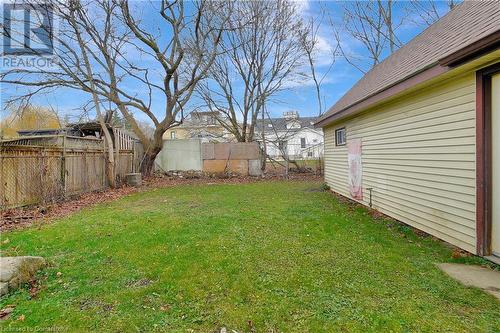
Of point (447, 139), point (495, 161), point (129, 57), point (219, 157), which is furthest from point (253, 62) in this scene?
point (495, 161)

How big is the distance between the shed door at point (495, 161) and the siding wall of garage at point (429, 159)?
9.1 inches

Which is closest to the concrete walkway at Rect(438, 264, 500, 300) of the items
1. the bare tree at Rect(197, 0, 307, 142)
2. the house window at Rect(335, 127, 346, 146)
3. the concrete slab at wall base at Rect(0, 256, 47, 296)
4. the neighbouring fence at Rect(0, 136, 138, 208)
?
the concrete slab at wall base at Rect(0, 256, 47, 296)

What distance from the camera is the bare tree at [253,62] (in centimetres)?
1597

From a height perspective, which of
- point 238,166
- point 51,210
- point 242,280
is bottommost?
point 242,280

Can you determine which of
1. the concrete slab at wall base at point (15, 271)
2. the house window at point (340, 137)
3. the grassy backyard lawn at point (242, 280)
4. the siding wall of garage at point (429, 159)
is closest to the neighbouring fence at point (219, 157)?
the house window at point (340, 137)

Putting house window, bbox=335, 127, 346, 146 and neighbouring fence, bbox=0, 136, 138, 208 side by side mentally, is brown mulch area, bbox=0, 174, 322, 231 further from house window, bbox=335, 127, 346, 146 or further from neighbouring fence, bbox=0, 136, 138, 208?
house window, bbox=335, 127, 346, 146

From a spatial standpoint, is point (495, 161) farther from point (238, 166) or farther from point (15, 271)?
point (238, 166)

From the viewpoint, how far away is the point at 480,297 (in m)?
2.51

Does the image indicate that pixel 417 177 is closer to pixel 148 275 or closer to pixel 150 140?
pixel 148 275

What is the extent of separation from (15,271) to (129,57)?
11.1 m

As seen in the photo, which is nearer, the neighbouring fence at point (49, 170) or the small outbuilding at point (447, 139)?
the small outbuilding at point (447, 139)

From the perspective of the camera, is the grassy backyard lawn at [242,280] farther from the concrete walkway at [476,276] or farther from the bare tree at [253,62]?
the bare tree at [253,62]

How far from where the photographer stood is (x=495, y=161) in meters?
3.32

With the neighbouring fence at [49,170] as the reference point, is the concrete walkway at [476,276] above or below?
below
